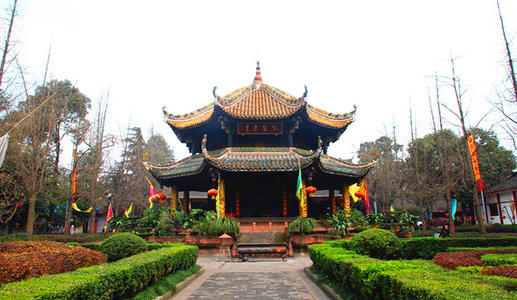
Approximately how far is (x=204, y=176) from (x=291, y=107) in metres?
6.57

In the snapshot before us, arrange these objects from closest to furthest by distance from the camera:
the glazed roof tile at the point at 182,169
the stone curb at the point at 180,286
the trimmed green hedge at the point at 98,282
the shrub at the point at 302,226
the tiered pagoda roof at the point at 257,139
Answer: the trimmed green hedge at the point at 98,282 < the stone curb at the point at 180,286 < the shrub at the point at 302,226 < the tiered pagoda roof at the point at 257,139 < the glazed roof tile at the point at 182,169

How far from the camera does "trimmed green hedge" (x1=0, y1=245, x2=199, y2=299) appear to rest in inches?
183

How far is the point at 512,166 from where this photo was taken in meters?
42.7

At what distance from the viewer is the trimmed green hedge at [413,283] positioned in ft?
14.6

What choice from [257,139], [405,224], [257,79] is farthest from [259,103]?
[405,224]

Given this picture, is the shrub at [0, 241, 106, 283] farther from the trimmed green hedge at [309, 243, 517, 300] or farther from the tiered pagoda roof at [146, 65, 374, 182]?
the tiered pagoda roof at [146, 65, 374, 182]

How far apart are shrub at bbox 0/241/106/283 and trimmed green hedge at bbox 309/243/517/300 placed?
6.59 metres

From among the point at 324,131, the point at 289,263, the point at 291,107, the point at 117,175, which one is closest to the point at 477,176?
the point at 324,131

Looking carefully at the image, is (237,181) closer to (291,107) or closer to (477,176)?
(291,107)

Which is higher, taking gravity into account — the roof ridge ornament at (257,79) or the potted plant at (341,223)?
the roof ridge ornament at (257,79)

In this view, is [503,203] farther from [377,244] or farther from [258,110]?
[377,244]

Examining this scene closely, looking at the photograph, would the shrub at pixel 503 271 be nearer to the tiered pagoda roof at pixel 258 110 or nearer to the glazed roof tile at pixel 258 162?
the glazed roof tile at pixel 258 162

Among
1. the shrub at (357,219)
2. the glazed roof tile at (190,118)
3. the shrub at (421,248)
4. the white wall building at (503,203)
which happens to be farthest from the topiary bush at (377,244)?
the white wall building at (503,203)

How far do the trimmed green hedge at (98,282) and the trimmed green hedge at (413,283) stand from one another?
448 cm
